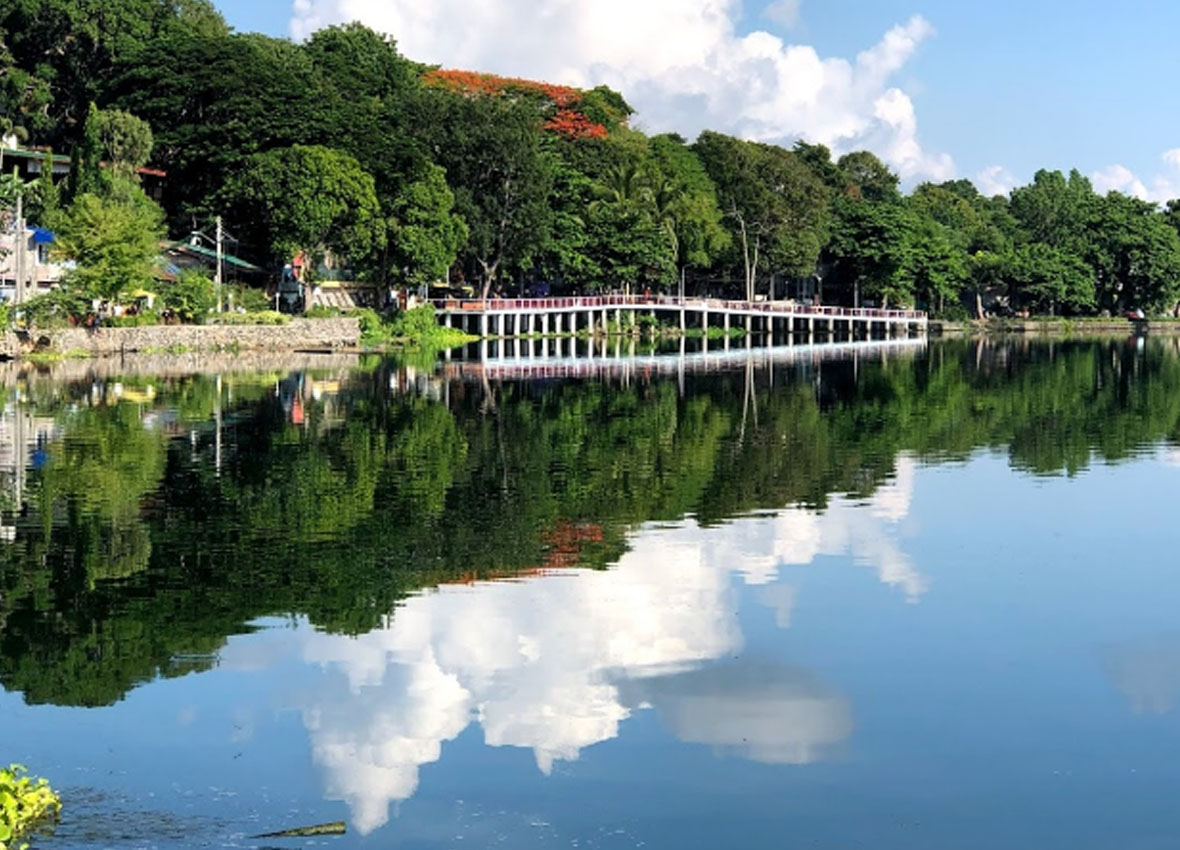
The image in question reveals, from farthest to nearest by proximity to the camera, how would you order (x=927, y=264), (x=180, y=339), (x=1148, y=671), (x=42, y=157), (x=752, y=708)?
(x=927, y=264)
(x=42, y=157)
(x=180, y=339)
(x=1148, y=671)
(x=752, y=708)

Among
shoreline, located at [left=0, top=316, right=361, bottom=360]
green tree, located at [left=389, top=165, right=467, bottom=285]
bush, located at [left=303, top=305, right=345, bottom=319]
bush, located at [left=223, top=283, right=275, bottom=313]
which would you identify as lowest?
shoreline, located at [left=0, top=316, right=361, bottom=360]

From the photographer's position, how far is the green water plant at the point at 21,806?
10008 mm

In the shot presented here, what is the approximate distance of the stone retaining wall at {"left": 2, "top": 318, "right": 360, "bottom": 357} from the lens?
53.1m

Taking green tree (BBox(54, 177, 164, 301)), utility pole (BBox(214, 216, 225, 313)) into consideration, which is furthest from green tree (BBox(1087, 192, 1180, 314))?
green tree (BBox(54, 177, 164, 301))

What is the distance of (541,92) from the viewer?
96625 millimetres

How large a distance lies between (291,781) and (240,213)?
191 feet

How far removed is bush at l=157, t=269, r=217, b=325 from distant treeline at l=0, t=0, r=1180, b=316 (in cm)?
622

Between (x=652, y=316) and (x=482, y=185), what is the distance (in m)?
14.9

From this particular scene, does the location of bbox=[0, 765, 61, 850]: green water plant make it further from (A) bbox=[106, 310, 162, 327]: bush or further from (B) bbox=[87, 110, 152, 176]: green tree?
(B) bbox=[87, 110, 152, 176]: green tree

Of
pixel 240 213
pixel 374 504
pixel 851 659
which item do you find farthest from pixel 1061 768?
pixel 240 213

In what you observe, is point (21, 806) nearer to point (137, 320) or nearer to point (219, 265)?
point (137, 320)

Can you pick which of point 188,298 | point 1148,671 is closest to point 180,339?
point 188,298

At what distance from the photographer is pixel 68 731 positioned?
13133 millimetres

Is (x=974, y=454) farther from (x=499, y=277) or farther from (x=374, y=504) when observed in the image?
(x=499, y=277)
